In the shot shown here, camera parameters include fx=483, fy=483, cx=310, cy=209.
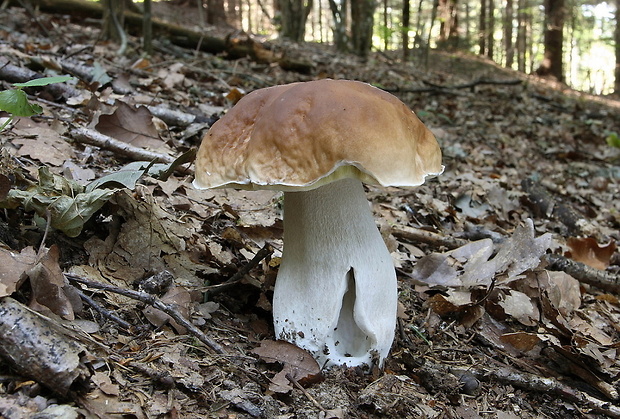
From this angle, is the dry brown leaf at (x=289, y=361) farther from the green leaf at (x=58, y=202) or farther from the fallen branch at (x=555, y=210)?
the fallen branch at (x=555, y=210)

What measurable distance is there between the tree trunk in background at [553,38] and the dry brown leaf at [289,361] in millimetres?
17724

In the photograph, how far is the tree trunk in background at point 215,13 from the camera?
17.9 m

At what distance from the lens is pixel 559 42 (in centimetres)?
1770

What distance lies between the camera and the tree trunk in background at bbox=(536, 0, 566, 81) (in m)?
16.4

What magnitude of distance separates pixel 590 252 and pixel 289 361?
11.0 feet

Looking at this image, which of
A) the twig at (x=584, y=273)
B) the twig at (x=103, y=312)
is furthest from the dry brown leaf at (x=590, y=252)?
the twig at (x=103, y=312)

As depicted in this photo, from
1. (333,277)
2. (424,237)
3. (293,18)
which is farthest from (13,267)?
(293,18)

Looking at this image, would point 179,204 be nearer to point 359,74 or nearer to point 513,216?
point 513,216

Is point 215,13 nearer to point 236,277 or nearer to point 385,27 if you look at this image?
point 385,27

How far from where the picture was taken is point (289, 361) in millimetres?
2268

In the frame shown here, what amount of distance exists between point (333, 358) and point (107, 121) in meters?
2.66

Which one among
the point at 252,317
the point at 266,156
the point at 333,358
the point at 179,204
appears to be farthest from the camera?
the point at 179,204

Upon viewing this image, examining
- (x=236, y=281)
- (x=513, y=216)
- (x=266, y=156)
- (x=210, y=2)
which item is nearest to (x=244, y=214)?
(x=236, y=281)

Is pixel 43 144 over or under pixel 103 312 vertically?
over
